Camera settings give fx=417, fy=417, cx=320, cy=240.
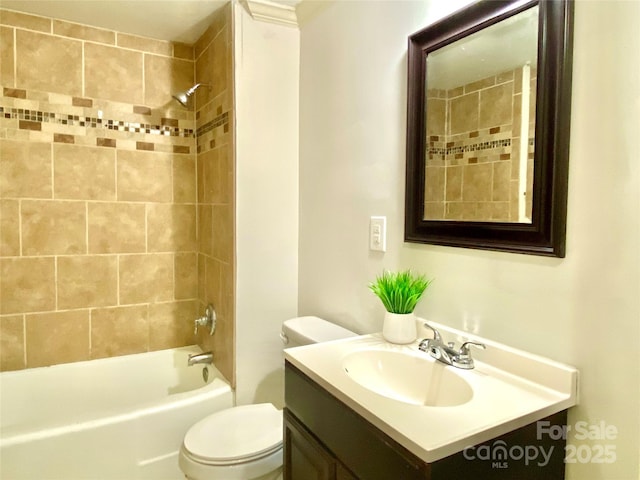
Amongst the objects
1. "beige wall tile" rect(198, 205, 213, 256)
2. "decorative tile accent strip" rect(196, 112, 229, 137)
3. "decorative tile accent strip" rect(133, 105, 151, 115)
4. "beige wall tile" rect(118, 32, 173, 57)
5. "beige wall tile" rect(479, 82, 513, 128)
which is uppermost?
"beige wall tile" rect(118, 32, 173, 57)

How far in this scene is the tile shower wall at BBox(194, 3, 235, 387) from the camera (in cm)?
204

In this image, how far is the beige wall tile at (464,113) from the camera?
1.21 m

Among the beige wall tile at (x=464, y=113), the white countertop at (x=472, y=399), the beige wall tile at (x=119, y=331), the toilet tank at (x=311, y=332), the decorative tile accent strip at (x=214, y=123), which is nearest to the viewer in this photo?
the white countertop at (x=472, y=399)

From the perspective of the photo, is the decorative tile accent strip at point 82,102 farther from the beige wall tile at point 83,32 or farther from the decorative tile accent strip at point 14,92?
the beige wall tile at point 83,32

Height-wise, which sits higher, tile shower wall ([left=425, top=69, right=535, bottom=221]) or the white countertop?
tile shower wall ([left=425, top=69, right=535, bottom=221])

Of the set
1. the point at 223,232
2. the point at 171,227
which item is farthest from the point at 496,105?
the point at 171,227

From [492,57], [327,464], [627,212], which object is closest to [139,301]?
[327,464]

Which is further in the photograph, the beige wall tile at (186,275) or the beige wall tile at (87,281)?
the beige wall tile at (186,275)

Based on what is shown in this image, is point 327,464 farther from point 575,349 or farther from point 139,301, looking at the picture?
point 139,301

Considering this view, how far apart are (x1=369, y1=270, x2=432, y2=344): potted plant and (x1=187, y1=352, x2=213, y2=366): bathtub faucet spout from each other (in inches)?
52.1

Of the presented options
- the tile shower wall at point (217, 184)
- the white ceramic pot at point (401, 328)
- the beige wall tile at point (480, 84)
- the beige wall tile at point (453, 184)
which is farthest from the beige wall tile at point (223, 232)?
the beige wall tile at point (480, 84)

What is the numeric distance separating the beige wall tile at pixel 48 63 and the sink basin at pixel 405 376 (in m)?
2.15

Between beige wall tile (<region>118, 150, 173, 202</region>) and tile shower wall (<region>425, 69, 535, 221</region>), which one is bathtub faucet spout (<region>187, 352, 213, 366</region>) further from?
tile shower wall (<region>425, 69, 535, 221</region>)

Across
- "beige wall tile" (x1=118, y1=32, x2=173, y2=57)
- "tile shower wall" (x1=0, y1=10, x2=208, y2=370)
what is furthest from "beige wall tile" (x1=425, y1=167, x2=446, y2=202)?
"beige wall tile" (x1=118, y1=32, x2=173, y2=57)
